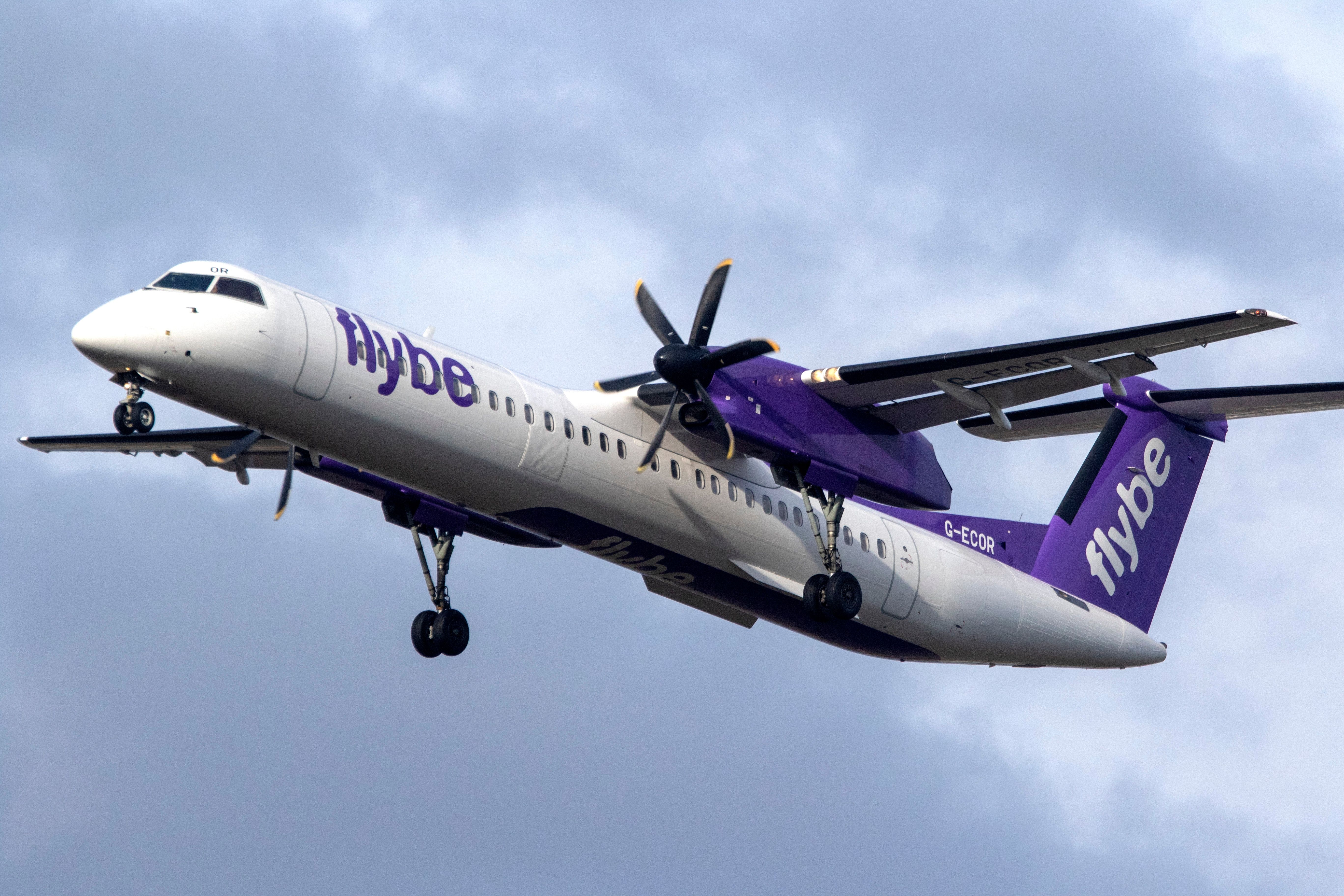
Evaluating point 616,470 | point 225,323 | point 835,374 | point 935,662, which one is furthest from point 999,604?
point 225,323

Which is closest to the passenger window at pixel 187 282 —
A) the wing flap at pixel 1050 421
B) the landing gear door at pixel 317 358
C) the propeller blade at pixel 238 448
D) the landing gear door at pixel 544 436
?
the landing gear door at pixel 317 358

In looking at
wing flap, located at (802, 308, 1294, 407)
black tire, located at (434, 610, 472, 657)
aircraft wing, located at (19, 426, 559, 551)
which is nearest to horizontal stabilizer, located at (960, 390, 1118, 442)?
wing flap, located at (802, 308, 1294, 407)

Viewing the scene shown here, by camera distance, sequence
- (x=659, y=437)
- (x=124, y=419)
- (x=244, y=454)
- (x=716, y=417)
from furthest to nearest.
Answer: (x=244, y=454), (x=716, y=417), (x=659, y=437), (x=124, y=419)

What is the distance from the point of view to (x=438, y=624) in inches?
808

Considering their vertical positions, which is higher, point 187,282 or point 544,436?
point 544,436

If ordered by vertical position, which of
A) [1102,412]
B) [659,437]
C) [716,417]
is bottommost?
[659,437]

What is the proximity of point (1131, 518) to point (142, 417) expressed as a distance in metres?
15.6

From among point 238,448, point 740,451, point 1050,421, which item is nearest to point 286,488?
point 238,448

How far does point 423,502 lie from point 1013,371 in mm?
8164

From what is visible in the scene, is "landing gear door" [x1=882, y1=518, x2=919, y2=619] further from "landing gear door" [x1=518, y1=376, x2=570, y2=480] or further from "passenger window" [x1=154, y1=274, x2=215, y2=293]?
"passenger window" [x1=154, y1=274, x2=215, y2=293]

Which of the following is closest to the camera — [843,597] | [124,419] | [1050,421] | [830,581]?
[124,419]

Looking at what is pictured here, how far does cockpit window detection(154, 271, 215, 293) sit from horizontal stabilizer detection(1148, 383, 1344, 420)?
13789mm

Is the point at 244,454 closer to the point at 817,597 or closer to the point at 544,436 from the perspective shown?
the point at 544,436

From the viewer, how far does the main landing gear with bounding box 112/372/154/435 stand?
15.3 metres
